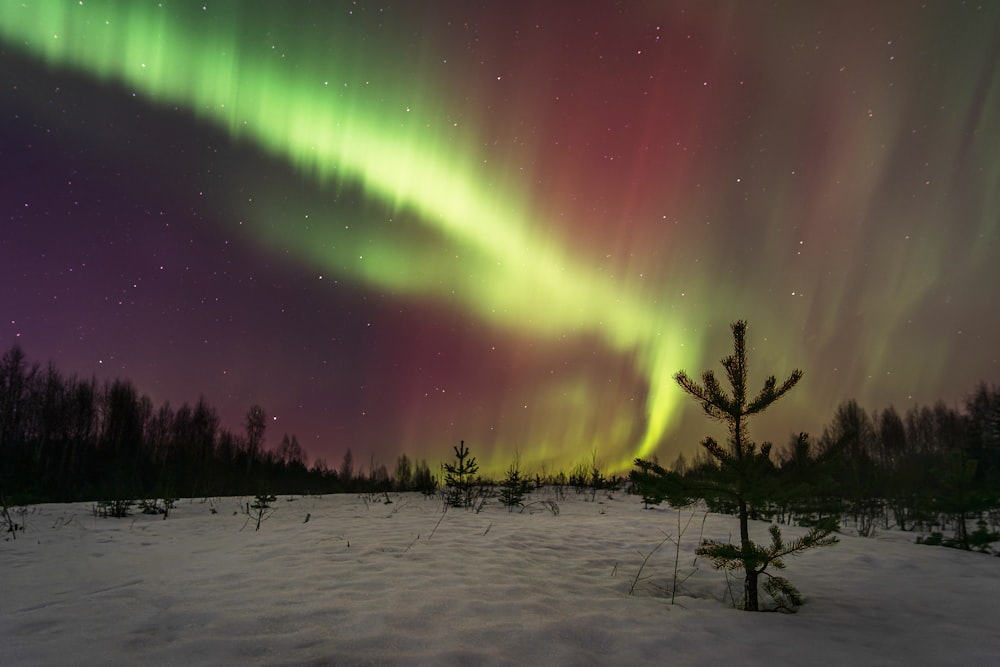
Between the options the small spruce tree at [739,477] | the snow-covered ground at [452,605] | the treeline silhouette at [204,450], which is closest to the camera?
the snow-covered ground at [452,605]

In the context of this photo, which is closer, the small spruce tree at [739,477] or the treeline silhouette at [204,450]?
the small spruce tree at [739,477]

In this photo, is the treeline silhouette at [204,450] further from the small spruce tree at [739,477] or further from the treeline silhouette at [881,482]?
the small spruce tree at [739,477]

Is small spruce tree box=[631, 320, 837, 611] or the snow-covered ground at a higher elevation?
small spruce tree box=[631, 320, 837, 611]

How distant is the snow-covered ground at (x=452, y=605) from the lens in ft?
9.27

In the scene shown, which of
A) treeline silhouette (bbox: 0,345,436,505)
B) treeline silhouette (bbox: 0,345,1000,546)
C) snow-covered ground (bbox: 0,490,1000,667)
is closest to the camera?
snow-covered ground (bbox: 0,490,1000,667)

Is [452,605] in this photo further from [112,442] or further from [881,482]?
[112,442]

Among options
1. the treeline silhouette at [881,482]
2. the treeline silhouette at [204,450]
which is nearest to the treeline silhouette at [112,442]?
the treeline silhouette at [204,450]

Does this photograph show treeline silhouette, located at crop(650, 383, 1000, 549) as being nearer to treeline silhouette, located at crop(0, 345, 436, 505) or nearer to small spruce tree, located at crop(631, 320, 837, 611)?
small spruce tree, located at crop(631, 320, 837, 611)

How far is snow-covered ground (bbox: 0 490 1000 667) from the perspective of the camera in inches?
111

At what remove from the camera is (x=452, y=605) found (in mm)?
3611

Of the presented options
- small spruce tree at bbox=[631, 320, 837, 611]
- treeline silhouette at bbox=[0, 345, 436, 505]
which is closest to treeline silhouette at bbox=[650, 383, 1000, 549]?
small spruce tree at bbox=[631, 320, 837, 611]

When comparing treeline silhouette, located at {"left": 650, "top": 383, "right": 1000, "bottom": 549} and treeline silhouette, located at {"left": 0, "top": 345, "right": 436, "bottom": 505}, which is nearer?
→ treeline silhouette, located at {"left": 650, "top": 383, "right": 1000, "bottom": 549}

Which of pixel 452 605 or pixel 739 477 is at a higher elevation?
pixel 739 477

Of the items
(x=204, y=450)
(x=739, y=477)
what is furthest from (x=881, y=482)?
(x=204, y=450)
